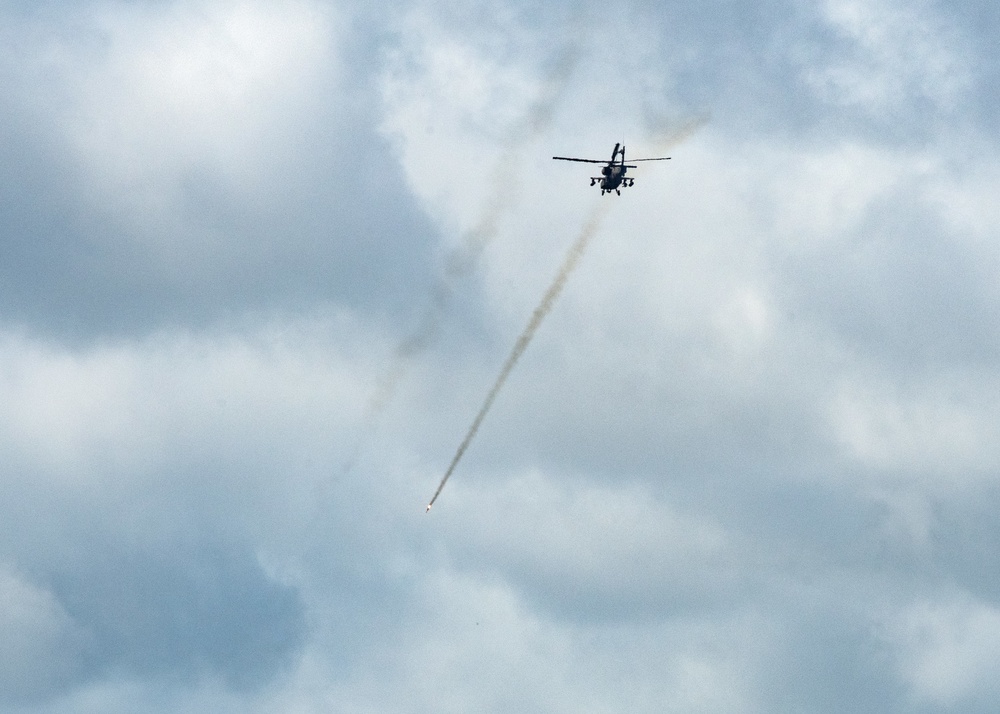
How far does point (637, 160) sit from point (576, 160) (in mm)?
8623

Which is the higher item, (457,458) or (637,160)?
(637,160)

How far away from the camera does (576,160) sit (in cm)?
18262

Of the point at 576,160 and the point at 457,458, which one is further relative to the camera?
the point at 576,160

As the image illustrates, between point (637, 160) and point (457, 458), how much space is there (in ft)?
137

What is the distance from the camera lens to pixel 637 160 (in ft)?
582

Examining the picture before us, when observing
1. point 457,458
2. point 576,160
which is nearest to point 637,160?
point 576,160

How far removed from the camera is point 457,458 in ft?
529

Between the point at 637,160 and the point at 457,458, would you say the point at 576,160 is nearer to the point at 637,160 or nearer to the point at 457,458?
the point at 637,160

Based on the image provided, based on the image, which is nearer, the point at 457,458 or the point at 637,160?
the point at 457,458

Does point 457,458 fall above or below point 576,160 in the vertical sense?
below

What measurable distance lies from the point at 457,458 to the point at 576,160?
42161 millimetres
